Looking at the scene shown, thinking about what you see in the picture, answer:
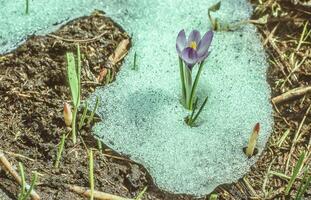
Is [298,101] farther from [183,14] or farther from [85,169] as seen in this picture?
[85,169]

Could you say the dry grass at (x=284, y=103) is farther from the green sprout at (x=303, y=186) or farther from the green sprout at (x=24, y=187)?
the green sprout at (x=24, y=187)

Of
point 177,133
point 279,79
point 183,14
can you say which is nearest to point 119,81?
point 177,133

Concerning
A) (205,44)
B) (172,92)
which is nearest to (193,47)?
(205,44)

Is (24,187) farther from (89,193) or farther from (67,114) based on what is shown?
(67,114)

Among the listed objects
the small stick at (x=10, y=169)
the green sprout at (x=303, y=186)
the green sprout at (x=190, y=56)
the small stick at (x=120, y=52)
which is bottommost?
the small stick at (x=10, y=169)

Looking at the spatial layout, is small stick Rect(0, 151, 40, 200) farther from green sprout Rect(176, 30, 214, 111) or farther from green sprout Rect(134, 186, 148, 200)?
green sprout Rect(176, 30, 214, 111)

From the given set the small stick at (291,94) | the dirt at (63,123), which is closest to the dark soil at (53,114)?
the dirt at (63,123)
